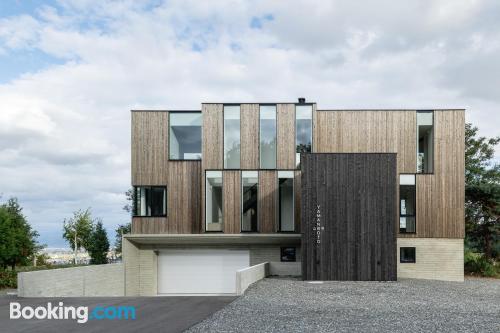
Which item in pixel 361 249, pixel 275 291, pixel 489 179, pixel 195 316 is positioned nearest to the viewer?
pixel 195 316

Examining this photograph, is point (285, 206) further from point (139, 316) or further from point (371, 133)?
point (139, 316)

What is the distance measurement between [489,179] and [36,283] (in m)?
24.0

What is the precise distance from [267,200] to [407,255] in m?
6.60

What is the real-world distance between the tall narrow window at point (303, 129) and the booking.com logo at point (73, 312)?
1289 centimetres

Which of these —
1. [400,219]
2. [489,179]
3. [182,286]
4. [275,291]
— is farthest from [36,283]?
[489,179]

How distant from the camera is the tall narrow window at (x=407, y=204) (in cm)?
2406

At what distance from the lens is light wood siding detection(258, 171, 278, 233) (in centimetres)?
2450

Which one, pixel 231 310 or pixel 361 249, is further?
pixel 361 249

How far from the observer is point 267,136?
2484 centimetres

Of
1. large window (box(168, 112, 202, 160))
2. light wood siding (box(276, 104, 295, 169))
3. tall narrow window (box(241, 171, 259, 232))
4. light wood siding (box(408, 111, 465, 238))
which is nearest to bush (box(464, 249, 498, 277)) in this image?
light wood siding (box(408, 111, 465, 238))

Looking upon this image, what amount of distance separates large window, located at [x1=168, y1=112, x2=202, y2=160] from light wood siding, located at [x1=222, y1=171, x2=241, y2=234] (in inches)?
92.1

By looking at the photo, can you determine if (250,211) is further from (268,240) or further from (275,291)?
(275,291)

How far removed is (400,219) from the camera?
2431 cm

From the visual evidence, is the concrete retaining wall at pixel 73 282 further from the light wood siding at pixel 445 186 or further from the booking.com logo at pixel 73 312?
the light wood siding at pixel 445 186
